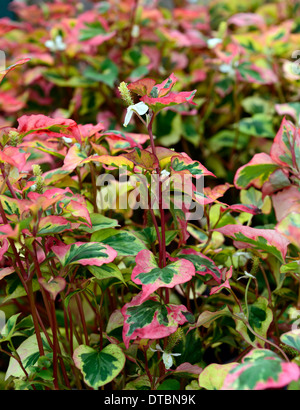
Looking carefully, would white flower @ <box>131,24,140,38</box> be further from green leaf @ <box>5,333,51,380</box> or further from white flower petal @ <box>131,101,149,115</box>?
green leaf @ <box>5,333,51,380</box>

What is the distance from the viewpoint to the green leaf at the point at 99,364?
1.81 ft

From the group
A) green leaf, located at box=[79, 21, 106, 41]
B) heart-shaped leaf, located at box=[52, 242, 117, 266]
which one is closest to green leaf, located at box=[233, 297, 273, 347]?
heart-shaped leaf, located at box=[52, 242, 117, 266]

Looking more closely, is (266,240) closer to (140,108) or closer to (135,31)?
(140,108)

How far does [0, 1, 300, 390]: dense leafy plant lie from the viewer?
0.55 metres

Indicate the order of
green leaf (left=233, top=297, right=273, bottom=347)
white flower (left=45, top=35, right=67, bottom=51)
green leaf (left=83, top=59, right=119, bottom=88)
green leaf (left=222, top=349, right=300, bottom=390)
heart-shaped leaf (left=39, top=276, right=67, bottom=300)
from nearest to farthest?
green leaf (left=222, top=349, right=300, bottom=390) < heart-shaped leaf (left=39, top=276, right=67, bottom=300) < green leaf (left=233, top=297, right=273, bottom=347) < green leaf (left=83, top=59, right=119, bottom=88) < white flower (left=45, top=35, right=67, bottom=51)

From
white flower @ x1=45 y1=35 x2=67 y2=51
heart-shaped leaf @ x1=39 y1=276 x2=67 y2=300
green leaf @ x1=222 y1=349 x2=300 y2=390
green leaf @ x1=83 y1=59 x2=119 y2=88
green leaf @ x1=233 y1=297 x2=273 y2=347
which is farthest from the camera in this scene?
white flower @ x1=45 y1=35 x2=67 y2=51

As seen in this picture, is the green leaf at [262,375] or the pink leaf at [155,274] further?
the pink leaf at [155,274]

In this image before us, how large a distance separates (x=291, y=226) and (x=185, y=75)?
1097 millimetres

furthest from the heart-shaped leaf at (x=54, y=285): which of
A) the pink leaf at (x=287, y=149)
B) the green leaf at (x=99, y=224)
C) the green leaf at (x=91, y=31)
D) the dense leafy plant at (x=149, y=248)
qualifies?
the green leaf at (x=91, y=31)

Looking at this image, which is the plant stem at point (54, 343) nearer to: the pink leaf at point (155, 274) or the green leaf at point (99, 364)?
the green leaf at point (99, 364)

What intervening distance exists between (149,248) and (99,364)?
0.22 m

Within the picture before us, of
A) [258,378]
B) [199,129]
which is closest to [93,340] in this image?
[258,378]

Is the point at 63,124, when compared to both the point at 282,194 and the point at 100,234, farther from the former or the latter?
the point at 282,194

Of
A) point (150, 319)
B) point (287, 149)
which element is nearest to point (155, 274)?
point (150, 319)
